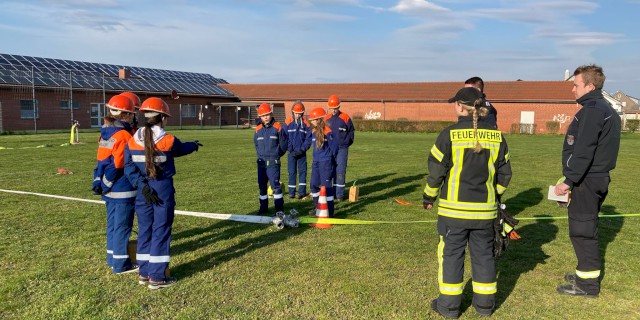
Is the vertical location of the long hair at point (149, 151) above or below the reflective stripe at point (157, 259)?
above

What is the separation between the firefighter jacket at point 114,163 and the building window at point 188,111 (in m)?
A: 46.5

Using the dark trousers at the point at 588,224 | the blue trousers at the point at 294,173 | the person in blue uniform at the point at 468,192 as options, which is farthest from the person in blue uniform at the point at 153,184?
the blue trousers at the point at 294,173

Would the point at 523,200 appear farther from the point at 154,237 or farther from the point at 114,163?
the point at 114,163

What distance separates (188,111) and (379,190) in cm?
4341

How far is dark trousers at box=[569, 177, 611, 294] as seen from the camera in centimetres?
481

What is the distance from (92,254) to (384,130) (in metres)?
39.5

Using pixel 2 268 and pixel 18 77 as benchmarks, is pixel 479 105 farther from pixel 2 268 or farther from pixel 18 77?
pixel 18 77

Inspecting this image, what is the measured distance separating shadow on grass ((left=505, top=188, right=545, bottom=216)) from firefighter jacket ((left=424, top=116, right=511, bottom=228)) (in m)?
5.21

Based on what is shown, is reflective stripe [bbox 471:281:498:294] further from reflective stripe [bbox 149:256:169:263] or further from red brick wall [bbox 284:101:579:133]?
red brick wall [bbox 284:101:579:133]

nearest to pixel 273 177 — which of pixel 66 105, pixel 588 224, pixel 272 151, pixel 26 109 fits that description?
pixel 272 151

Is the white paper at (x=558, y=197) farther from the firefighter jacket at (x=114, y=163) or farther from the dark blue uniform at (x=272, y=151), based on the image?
the firefighter jacket at (x=114, y=163)

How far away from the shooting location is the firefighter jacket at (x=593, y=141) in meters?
4.69

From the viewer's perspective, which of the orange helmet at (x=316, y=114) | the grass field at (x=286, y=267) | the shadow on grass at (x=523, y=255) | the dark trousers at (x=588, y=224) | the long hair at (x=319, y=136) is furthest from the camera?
the orange helmet at (x=316, y=114)

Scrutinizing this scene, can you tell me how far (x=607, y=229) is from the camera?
766 cm
